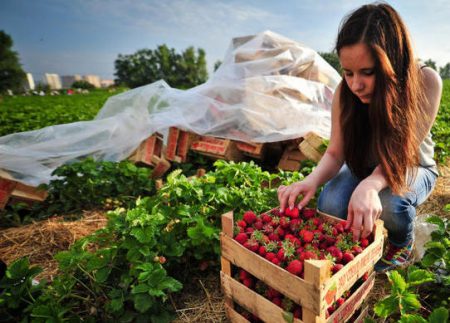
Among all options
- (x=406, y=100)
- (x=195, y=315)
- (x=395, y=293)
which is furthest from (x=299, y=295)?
(x=406, y=100)

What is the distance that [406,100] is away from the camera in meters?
1.43

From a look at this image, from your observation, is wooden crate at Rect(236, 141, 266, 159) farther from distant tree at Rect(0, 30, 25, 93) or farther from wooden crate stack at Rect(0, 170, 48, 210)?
distant tree at Rect(0, 30, 25, 93)

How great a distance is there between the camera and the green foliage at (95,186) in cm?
308

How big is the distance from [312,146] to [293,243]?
6.69ft

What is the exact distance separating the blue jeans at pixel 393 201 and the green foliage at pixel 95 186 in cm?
208

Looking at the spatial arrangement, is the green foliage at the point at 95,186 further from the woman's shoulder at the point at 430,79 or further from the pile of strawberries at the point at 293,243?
the woman's shoulder at the point at 430,79

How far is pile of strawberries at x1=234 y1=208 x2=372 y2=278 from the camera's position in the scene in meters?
1.14

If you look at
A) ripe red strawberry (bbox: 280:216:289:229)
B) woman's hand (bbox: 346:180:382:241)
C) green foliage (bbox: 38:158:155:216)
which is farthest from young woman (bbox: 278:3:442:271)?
green foliage (bbox: 38:158:155:216)

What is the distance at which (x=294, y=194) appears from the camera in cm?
150

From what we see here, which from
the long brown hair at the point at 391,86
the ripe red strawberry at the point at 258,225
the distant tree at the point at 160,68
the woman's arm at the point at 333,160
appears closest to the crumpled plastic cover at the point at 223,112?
the woman's arm at the point at 333,160

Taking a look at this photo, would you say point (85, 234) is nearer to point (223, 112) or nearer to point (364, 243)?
point (223, 112)

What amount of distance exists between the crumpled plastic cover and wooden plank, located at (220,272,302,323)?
218 centimetres

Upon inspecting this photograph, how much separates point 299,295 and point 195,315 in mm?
874

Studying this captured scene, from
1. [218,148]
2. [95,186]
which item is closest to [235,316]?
[95,186]
